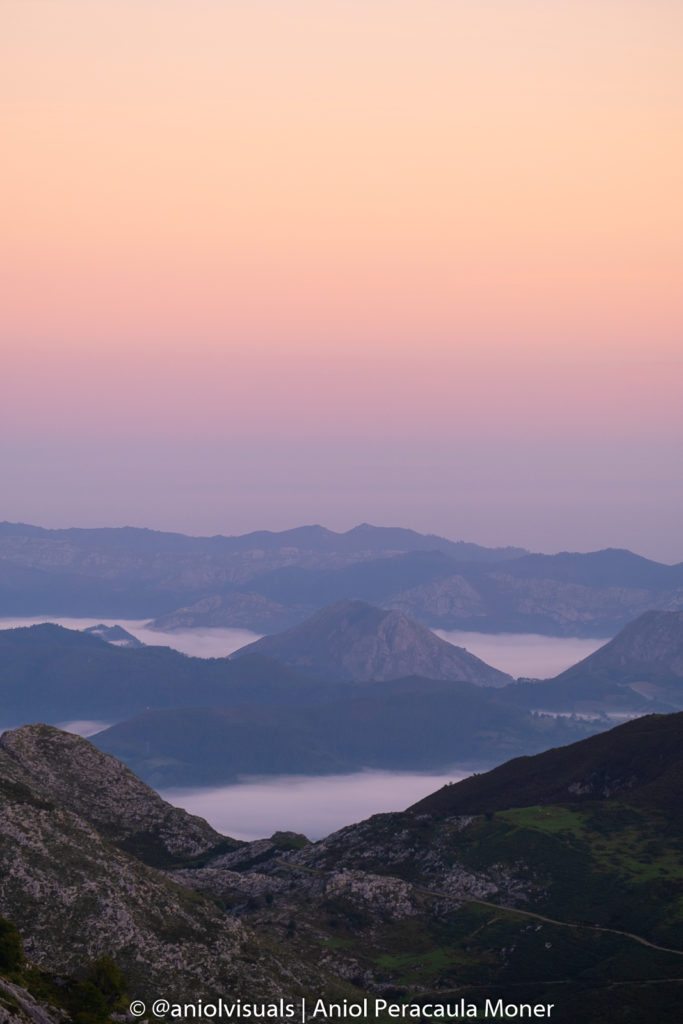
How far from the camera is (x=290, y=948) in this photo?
19375cm

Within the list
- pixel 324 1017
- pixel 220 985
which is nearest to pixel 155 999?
pixel 220 985

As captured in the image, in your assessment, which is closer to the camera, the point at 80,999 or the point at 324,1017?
the point at 80,999

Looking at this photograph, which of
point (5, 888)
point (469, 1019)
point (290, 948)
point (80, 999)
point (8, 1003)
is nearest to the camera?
point (8, 1003)

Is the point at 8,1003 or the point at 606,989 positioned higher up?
the point at 8,1003

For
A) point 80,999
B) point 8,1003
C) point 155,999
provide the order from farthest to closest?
point 155,999
point 80,999
point 8,1003

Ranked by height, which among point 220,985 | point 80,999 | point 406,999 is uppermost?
point 80,999

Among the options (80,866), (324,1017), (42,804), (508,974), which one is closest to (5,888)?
(80,866)

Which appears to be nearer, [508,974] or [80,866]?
[80,866]

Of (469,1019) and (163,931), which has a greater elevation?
(163,931)

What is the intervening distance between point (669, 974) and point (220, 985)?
243 ft

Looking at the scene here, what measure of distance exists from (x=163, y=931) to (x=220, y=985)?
38.8 ft

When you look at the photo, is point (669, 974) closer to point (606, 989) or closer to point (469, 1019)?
point (606, 989)

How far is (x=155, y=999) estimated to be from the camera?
14225cm

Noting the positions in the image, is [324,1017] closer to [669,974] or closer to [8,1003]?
[669,974]
